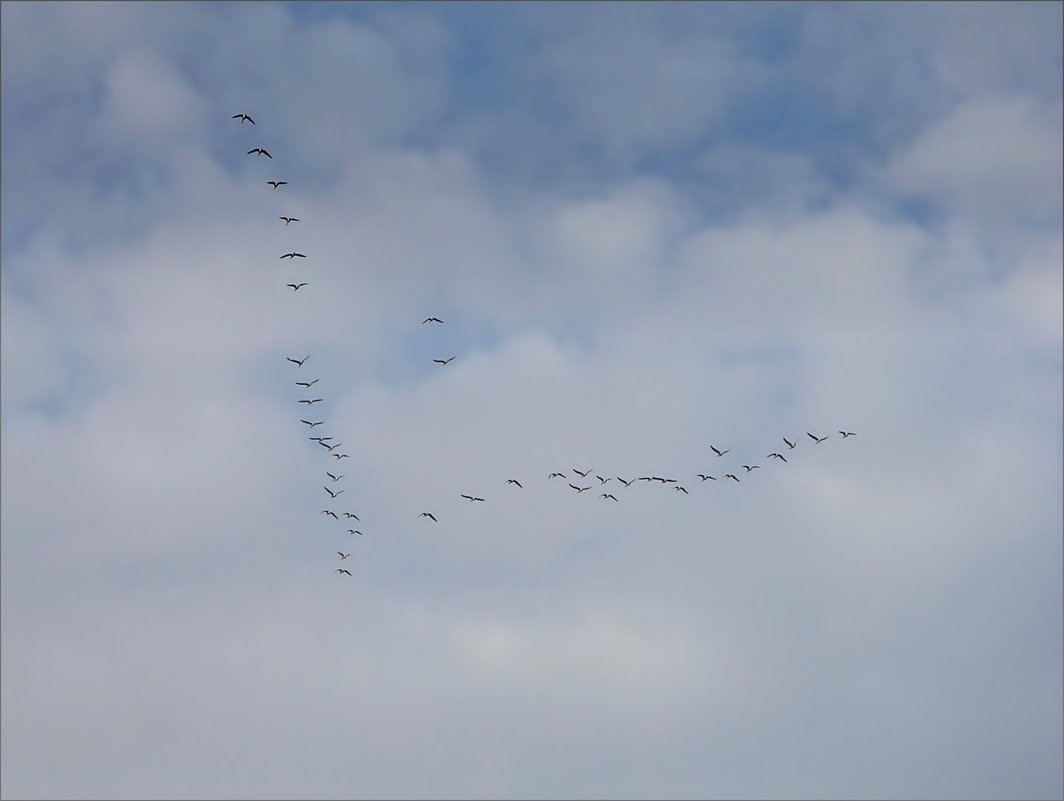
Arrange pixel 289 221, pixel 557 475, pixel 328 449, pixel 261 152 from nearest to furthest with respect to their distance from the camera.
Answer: pixel 261 152, pixel 289 221, pixel 328 449, pixel 557 475

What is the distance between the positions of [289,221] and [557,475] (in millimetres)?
59799

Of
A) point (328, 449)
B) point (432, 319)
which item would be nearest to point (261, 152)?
point (432, 319)

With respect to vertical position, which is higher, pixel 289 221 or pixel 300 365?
pixel 289 221

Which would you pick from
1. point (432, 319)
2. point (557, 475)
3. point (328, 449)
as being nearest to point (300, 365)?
point (328, 449)

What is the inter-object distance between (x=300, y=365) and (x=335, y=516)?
24.0 metres

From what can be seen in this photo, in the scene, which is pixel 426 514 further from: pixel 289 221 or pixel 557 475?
pixel 289 221

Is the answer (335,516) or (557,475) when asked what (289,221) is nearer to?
(335,516)

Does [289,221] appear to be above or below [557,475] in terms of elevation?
above

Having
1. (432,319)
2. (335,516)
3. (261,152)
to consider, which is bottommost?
(335,516)

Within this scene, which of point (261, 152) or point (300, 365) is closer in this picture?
point (261, 152)

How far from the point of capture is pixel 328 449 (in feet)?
612

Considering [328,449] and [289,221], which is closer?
[289,221]

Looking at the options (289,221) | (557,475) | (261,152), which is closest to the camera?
(261,152)

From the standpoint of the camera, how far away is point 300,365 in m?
188
